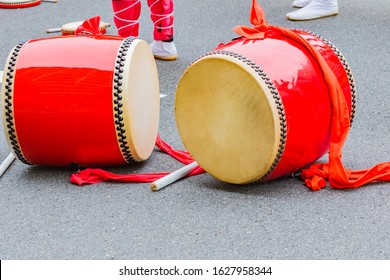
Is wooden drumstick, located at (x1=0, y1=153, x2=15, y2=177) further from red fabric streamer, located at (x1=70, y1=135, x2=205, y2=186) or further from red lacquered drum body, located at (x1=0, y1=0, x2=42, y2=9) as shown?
red lacquered drum body, located at (x1=0, y1=0, x2=42, y2=9)

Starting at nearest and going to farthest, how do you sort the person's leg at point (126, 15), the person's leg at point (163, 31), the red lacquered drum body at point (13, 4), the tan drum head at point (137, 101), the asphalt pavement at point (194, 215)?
the asphalt pavement at point (194, 215) → the tan drum head at point (137, 101) → the person's leg at point (126, 15) → the person's leg at point (163, 31) → the red lacquered drum body at point (13, 4)

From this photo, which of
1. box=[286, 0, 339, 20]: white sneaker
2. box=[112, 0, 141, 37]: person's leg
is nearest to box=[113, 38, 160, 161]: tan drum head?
box=[112, 0, 141, 37]: person's leg

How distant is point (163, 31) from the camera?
318 cm

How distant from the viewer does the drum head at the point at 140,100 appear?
1948 millimetres

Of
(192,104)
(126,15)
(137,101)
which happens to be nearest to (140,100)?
(137,101)

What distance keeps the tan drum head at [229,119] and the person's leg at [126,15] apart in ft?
3.49

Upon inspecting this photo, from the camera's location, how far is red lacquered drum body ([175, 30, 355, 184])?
180cm

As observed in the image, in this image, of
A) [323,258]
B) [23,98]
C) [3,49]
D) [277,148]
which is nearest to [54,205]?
[23,98]

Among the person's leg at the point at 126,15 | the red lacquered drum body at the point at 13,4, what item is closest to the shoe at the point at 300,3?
the person's leg at the point at 126,15

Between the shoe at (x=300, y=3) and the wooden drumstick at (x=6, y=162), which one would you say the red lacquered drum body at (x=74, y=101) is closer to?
the wooden drumstick at (x=6, y=162)

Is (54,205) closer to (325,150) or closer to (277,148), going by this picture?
(277,148)

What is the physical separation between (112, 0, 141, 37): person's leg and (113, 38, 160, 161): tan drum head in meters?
0.84

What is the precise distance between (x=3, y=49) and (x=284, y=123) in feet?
6.27
